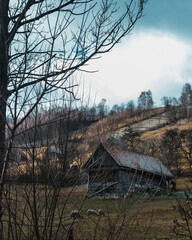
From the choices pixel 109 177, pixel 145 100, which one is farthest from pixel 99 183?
pixel 145 100

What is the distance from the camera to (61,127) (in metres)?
2.55

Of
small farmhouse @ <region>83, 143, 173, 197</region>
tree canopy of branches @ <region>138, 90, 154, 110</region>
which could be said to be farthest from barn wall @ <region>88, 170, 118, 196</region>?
tree canopy of branches @ <region>138, 90, 154, 110</region>

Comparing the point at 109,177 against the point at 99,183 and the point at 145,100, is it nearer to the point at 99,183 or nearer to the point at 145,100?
the point at 99,183

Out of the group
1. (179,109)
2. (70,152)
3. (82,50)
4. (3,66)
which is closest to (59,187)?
(70,152)

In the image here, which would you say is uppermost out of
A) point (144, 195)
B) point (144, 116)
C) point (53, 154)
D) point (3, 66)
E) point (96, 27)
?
point (144, 116)

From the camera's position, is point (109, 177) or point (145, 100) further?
point (145, 100)

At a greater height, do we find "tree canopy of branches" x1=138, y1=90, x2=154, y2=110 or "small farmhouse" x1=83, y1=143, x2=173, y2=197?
"tree canopy of branches" x1=138, y1=90, x2=154, y2=110

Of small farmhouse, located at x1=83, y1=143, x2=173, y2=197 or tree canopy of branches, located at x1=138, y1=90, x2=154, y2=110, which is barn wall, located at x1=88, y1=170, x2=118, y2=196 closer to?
small farmhouse, located at x1=83, y1=143, x2=173, y2=197

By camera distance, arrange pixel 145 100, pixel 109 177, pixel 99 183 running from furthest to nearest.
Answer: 1. pixel 145 100
2. pixel 99 183
3. pixel 109 177

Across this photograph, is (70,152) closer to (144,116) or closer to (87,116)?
(87,116)

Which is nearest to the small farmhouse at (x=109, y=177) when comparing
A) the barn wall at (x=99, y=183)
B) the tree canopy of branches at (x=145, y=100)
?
the barn wall at (x=99, y=183)

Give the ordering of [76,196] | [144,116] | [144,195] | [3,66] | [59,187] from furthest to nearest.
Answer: [144,116]
[3,66]
[76,196]
[144,195]
[59,187]

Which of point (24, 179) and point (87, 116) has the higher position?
point (87, 116)

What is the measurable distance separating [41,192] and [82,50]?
166 cm
